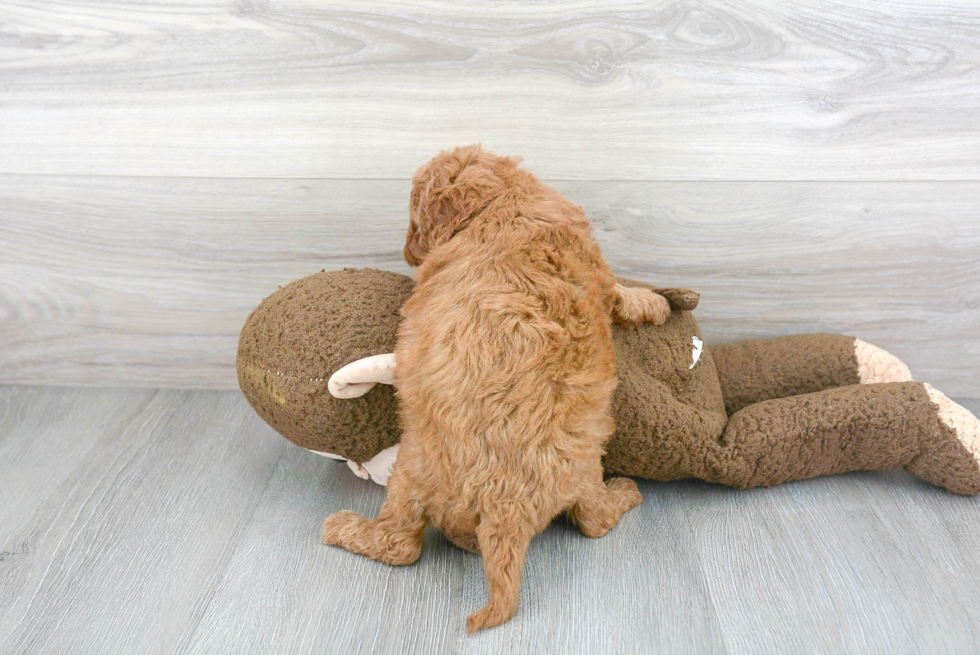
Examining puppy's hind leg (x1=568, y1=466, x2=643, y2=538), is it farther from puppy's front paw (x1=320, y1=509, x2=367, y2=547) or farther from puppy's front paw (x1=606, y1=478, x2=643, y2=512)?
puppy's front paw (x1=320, y1=509, x2=367, y2=547)

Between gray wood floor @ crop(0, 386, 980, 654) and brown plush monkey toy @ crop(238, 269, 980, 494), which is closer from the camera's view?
gray wood floor @ crop(0, 386, 980, 654)

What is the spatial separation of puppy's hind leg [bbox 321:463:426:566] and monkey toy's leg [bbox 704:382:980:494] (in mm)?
502

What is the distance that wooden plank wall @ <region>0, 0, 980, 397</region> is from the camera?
4.12 feet

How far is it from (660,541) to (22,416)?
1.35 meters

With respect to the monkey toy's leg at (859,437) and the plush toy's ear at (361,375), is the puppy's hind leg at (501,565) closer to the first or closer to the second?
the plush toy's ear at (361,375)

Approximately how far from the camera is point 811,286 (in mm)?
1401

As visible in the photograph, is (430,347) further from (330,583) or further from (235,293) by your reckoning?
(235,293)

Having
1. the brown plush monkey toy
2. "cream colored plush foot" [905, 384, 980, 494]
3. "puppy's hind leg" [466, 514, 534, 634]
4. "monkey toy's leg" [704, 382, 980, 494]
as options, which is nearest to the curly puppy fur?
"puppy's hind leg" [466, 514, 534, 634]

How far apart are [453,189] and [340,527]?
0.55 meters

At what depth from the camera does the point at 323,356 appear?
3.43 ft

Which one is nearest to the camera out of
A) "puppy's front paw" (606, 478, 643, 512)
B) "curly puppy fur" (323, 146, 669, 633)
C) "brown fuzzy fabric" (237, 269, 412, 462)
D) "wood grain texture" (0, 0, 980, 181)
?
"curly puppy fur" (323, 146, 669, 633)

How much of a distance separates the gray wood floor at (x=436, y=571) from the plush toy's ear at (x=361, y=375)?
0.86 ft

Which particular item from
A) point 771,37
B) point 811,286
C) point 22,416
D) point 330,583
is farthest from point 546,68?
point 22,416

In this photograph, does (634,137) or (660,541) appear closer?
(660,541)
